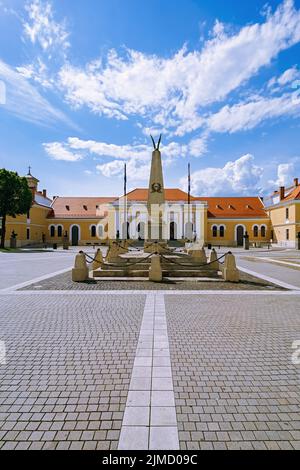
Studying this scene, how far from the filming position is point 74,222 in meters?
52.6

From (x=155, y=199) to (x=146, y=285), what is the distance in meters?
7.87

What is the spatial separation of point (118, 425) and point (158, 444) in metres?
0.46

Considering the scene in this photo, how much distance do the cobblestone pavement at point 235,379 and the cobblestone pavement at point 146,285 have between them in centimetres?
344

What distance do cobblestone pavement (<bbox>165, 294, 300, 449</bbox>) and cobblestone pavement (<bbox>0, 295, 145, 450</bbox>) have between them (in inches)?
29.7

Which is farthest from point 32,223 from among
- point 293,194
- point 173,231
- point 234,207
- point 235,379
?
point 235,379

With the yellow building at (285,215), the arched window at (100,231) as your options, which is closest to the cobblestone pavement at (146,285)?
the yellow building at (285,215)

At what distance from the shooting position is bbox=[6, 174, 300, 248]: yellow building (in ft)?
160

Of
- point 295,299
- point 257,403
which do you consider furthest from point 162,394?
point 295,299

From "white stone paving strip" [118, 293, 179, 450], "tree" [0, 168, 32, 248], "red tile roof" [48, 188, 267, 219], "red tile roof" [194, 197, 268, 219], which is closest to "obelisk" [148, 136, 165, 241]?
"white stone paving strip" [118, 293, 179, 450]

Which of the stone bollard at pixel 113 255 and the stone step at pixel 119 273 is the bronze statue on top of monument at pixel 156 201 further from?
the stone step at pixel 119 273

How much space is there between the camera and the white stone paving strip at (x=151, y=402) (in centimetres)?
247

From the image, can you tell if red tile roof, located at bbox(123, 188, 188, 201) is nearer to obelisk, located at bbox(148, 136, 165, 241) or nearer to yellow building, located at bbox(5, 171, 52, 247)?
yellow building, located at bbox(5, 171, 52, 247)
